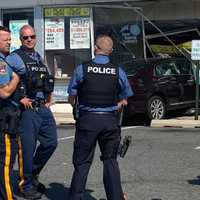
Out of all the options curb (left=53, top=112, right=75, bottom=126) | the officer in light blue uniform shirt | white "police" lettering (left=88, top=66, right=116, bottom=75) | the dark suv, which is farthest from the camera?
curb (left=53, top=112, right=75, bottom=126)

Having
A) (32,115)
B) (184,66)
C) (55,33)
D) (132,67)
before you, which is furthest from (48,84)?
(55,33)

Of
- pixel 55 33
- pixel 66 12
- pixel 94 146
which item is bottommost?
pixel 94 146

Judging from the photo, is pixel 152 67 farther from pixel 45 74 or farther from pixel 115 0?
pixel 45 74

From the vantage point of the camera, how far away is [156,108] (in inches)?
606

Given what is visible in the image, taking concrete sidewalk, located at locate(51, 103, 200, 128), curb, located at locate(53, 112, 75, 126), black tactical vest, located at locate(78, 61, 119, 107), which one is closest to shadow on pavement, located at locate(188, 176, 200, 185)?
black tactical vest, located at locate(78, 61, 119, 107)

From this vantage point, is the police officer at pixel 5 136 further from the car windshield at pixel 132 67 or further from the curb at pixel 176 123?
the car windshield at pixel 132 67

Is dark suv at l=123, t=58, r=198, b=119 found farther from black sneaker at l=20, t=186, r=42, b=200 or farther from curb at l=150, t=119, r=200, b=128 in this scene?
black sneaker at l=20, t=186, r=42, b=200

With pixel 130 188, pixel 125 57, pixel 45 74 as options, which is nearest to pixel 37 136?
pixel 45 74

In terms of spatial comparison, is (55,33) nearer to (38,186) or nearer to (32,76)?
(38,186)

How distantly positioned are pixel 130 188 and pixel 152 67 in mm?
8010

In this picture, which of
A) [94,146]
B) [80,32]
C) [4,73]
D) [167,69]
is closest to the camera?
[4,73]

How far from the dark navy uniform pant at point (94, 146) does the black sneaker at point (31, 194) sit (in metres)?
0.92

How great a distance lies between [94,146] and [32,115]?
99cm

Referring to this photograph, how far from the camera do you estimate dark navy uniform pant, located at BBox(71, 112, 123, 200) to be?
20.5 ft
